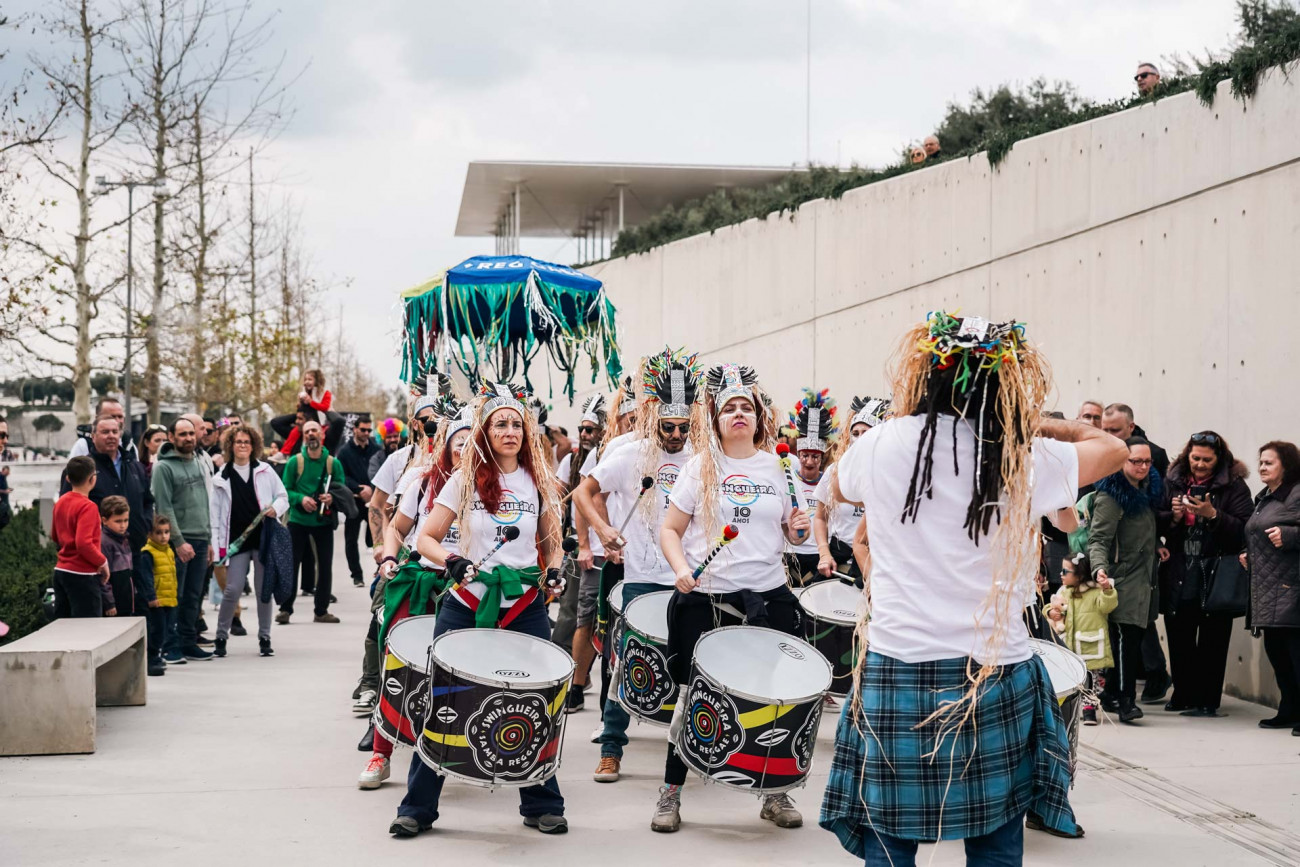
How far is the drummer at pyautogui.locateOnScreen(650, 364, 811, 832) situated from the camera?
5.94 m

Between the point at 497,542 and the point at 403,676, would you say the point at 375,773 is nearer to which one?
the point at 403,676

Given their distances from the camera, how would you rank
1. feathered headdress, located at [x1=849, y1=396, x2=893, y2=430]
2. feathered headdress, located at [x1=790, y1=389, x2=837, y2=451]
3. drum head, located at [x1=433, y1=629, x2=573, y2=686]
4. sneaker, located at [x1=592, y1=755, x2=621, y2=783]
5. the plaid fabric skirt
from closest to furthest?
the plaid fabric skirt < drum head, located at [x1=433, y1=629, x2=573, y2=686] < sneaker, located at [x1=592, y1=755, x2=621, y2=783] < feathered headdress, located at [x1=849, y1=396, x2=893, y2=430] < feathered headdress, located at [x1=790, y1=389, x2=837, y2=451]

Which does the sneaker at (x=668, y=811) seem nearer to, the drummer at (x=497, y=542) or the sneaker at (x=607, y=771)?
the drummer at (x=497, y=542)

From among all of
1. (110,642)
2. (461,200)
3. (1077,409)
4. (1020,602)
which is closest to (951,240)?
(1077,409)

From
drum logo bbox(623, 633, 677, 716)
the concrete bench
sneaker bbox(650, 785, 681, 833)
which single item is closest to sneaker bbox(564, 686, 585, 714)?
drum logo bbox(623, 633, 677, 716)

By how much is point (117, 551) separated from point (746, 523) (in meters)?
5.49

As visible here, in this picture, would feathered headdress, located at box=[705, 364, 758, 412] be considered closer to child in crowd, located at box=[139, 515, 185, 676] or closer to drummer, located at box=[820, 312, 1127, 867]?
drummer, located at box=[820, 312, 1127, 867]

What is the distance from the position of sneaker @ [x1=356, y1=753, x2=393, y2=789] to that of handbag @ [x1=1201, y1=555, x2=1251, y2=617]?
517cm

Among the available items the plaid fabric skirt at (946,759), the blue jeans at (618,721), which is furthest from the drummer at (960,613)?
the blue jeans at (618,721)

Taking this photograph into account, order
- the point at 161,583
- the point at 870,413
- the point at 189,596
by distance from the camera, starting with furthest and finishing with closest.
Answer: the point at 189,596, the point at 161,583, the point at 870,413

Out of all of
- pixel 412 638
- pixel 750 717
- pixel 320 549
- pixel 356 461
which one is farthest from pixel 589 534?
pixel 356 461

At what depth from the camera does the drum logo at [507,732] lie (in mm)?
5426

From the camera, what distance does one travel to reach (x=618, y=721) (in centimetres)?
693

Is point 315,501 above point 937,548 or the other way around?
the other way around
